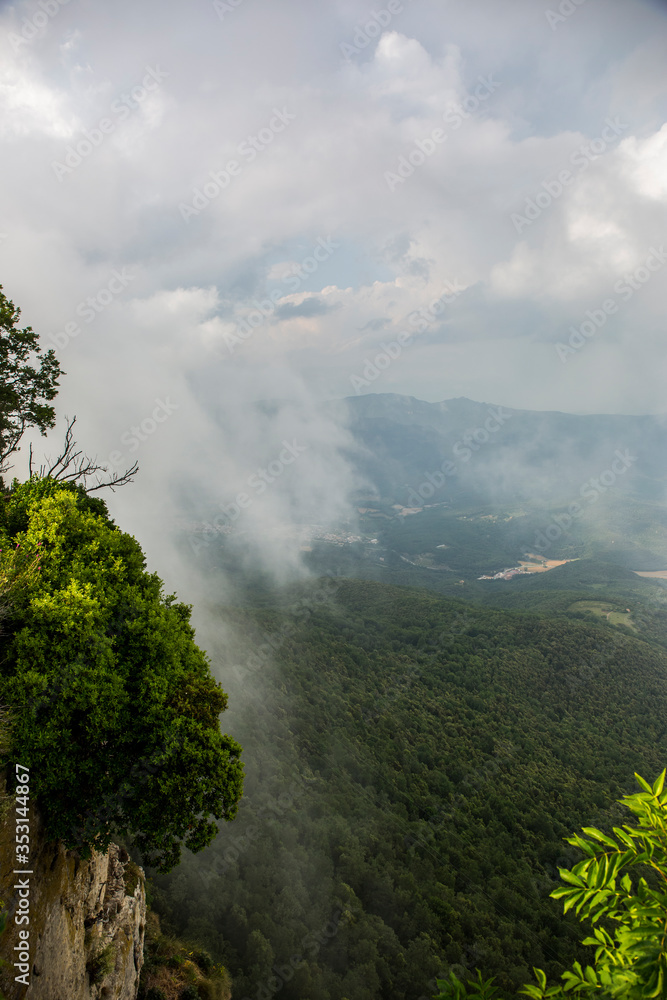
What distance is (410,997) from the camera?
27.8 meters

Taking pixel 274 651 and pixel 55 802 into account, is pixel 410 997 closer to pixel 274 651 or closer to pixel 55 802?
pixel 55 802

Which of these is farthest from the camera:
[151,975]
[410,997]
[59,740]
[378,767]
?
[378,767]

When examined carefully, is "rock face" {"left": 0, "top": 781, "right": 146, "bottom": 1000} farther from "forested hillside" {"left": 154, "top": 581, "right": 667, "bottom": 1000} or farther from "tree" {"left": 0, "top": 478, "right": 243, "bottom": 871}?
"forested hillside" {"left": 154, "top": 581, "right": 667, "bottom": 1000}

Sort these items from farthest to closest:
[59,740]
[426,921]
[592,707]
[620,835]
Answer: [592,707] → [426,921] → [59,740] → [620,835]

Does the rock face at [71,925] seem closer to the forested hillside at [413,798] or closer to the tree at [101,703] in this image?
the tree at [101,703]

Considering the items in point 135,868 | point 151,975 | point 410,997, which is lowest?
point 410,997

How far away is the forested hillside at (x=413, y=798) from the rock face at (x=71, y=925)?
58.5 ft

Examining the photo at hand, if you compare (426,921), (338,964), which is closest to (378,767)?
(426,921)

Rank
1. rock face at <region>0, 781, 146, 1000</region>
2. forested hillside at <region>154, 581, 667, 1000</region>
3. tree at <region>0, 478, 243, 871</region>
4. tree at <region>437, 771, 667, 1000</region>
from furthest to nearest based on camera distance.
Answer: forested hillside at <region>154, 581, 667, 1000</region> < tree at <region>0, 478, 243, 871</region> < rock face at <region>0, 781, 146, 1000</region> < tree at <region>437, 771, 667, 1000</region>

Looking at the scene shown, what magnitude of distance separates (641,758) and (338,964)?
45.7 metres

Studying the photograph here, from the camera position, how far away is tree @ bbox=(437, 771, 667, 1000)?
3.32m

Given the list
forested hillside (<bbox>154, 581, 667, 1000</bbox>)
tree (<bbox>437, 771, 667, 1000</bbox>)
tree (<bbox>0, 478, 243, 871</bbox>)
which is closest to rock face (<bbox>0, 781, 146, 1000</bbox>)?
tree (<bbox>0, 478, 243, 871</bbox>)

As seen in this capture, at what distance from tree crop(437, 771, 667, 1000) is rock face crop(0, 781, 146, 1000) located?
953cm

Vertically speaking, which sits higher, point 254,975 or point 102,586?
point 102,586
